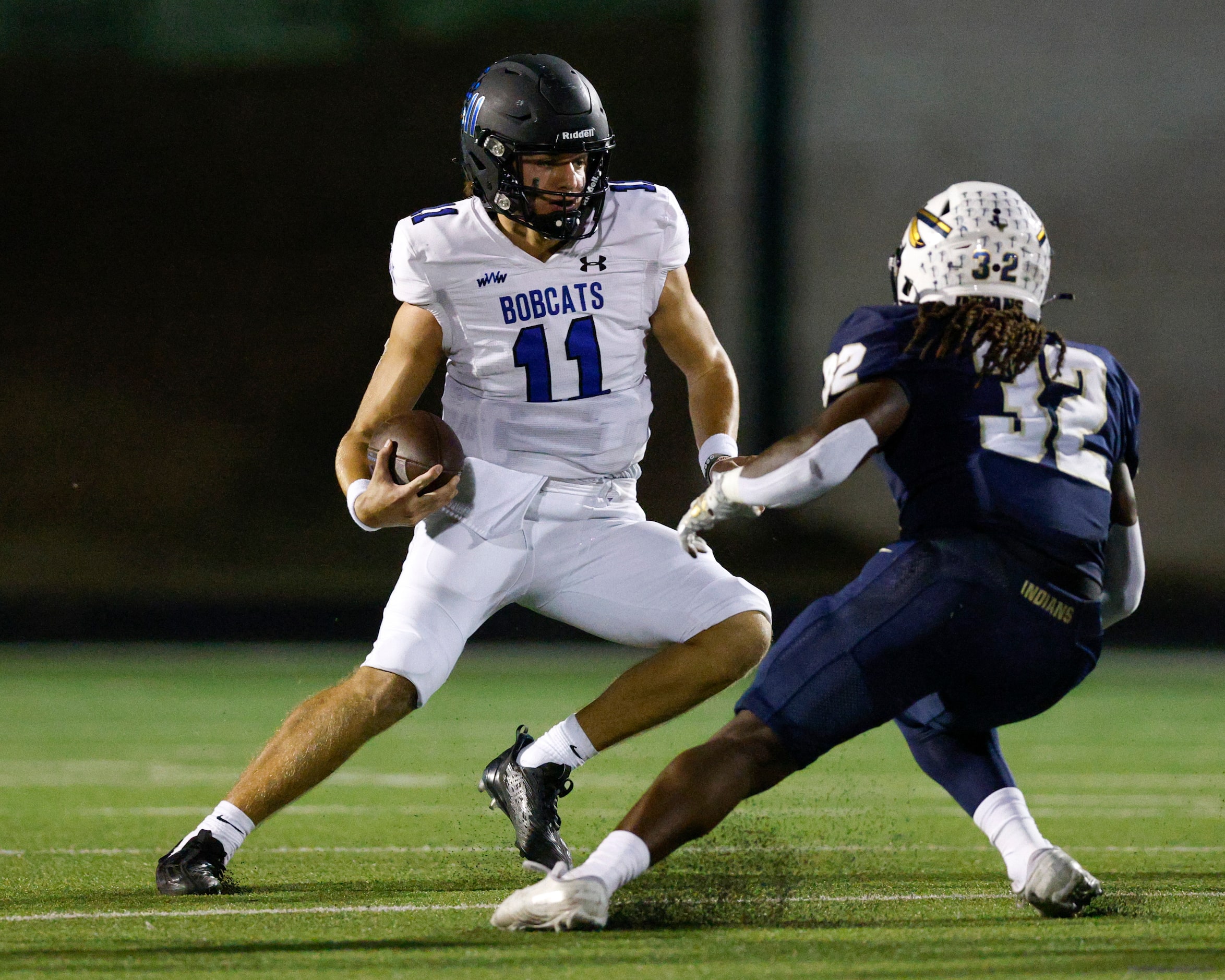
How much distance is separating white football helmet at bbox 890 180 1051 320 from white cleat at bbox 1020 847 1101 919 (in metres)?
0.95

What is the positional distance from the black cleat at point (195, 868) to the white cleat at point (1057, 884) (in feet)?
5.00

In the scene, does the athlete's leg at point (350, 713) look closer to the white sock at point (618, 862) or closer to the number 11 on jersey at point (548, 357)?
the number 11 on jersey at point (548, 357)

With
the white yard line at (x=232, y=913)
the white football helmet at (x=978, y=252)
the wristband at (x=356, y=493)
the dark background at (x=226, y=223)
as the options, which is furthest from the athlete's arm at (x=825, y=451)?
the dark background at (x=226, y=223)

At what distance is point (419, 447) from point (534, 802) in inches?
30.3

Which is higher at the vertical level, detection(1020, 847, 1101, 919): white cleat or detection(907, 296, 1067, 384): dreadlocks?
detection(907, 296, 1067, 384): dreadlocks

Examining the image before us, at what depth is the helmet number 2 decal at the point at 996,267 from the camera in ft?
9.70

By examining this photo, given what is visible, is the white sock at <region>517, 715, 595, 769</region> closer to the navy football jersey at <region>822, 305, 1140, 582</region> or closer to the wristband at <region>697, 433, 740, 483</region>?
the wristband at <region>697, 433, 740, 483</region>

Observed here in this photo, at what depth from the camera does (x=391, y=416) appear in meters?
3.55

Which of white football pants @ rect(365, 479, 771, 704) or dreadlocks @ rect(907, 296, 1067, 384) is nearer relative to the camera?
dreadlocks @ rect(907, 296, 1067, 384)

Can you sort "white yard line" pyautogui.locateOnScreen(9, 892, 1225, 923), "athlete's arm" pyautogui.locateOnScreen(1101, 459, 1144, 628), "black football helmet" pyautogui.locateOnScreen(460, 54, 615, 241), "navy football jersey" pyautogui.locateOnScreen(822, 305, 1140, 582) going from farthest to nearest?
"black football helmet" pyautogui.locateOnScreen(460, 54, 615, 241), "athlete's arm" pyautogui.locateOnScreen(1101, 459, 1144, 628), "white yard line" pyautogui.locateOnScreen(9, 892, 1225, 923), "navy football jersey" pyautogui.locateOnScreen(822, 305, 1140, 582)

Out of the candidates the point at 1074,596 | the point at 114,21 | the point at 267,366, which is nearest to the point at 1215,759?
the point at 1074,596

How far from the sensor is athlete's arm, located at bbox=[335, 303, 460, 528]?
3.32 meters

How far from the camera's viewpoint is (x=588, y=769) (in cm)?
537

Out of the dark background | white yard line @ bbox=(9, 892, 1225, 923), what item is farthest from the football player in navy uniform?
the dark background
